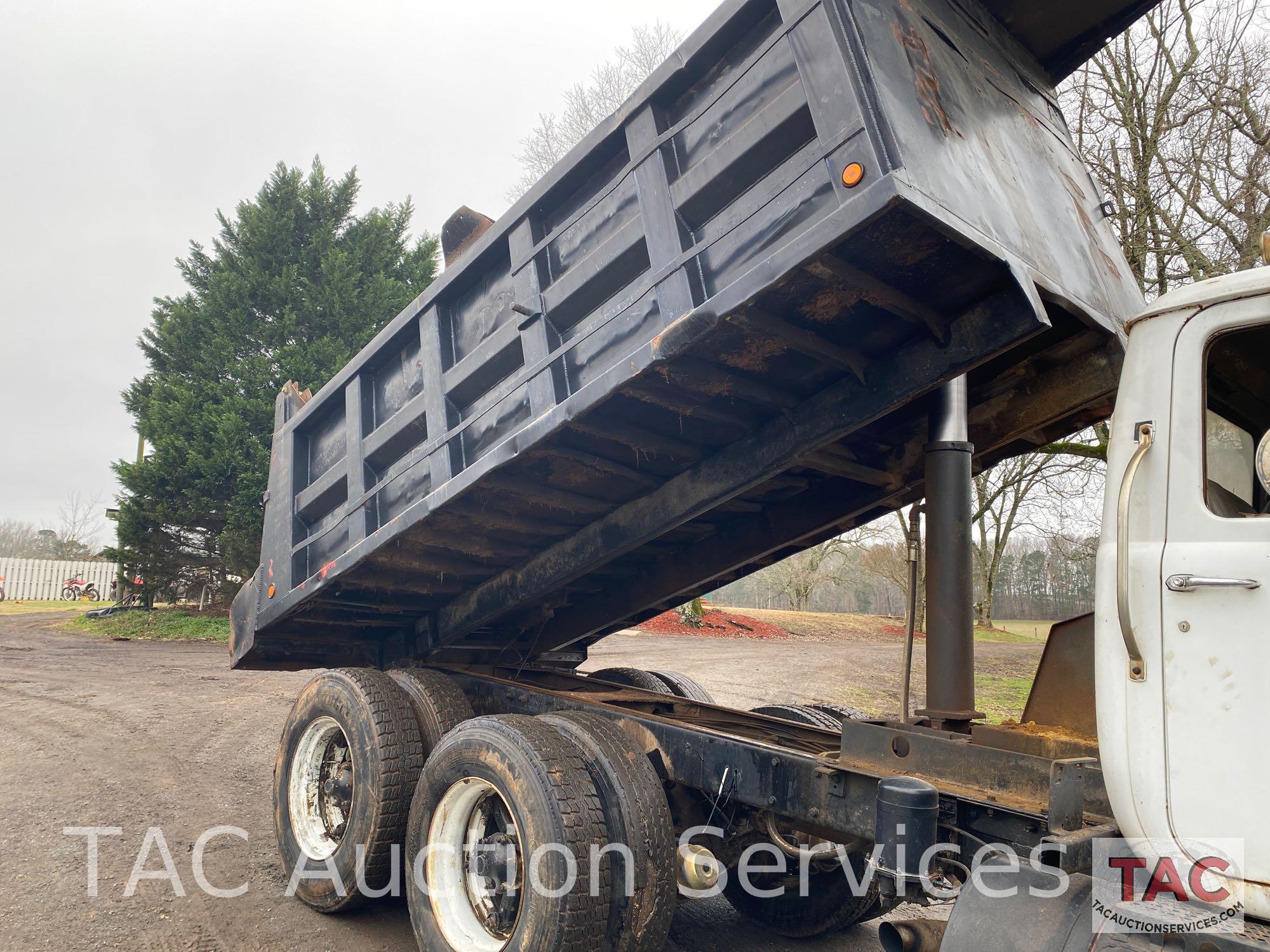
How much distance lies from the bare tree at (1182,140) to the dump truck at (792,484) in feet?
31.3

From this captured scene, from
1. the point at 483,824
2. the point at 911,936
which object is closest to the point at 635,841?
the point at 483,824

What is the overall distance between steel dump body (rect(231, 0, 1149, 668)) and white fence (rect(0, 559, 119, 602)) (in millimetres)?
33679

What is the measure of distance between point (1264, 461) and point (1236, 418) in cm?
51

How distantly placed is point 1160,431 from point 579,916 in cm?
236

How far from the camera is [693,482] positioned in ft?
12.5

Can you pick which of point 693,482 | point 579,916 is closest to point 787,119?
point 693,482

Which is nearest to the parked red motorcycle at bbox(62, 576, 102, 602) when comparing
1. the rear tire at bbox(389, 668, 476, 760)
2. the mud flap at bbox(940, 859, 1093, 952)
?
the rear tire at bbox(389, 668, 476, 760)

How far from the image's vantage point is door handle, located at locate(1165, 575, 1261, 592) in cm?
197

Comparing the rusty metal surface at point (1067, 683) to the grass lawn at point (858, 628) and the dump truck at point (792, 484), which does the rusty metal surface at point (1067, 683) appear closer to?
the dump truck at point (792, 484)

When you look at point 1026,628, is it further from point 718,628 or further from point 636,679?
point 636,679

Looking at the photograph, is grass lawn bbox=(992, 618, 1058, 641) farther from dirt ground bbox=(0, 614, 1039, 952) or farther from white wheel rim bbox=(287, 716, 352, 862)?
white wheel rim bbox=(287, 716, 352, 862)

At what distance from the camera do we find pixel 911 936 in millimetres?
2609

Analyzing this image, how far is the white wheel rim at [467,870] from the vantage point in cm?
339

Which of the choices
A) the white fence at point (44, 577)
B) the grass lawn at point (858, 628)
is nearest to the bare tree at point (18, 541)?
the white fence at point (44, 577)
